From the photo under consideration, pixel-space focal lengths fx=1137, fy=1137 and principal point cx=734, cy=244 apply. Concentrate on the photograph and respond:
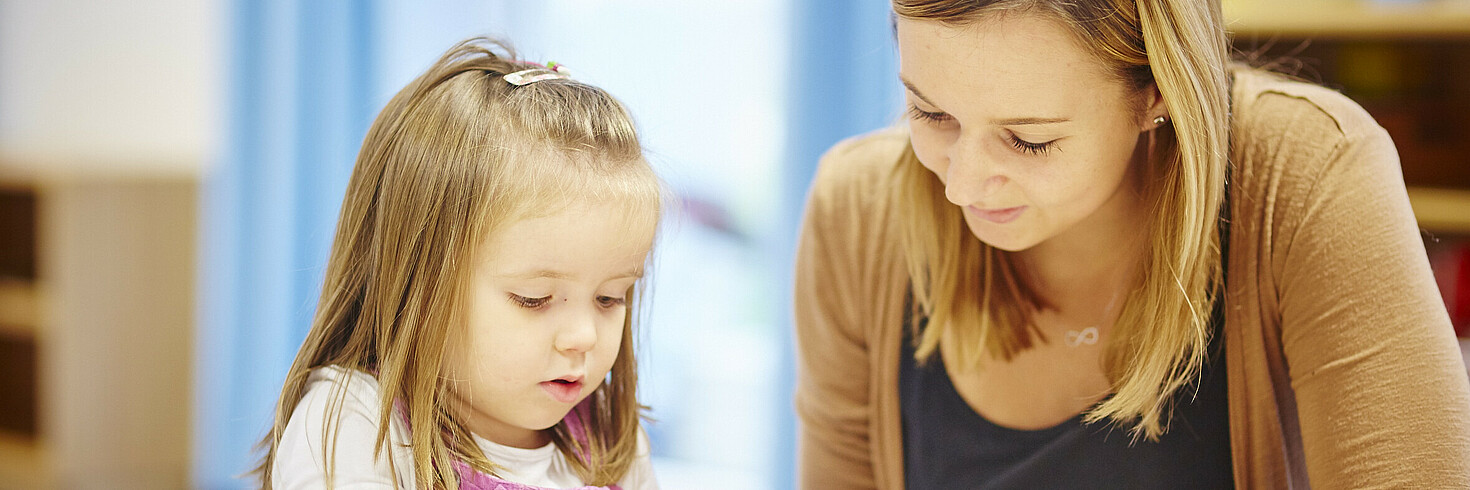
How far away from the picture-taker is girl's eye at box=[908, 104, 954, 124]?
95 centimetres

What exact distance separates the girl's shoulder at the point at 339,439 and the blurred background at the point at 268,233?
1477mm

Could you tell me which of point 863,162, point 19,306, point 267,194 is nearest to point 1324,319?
point 863,162

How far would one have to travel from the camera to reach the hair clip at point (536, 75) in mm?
900

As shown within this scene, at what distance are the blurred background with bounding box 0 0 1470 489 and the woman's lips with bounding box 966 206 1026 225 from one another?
1.31 m

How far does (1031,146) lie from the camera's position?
0.92 m

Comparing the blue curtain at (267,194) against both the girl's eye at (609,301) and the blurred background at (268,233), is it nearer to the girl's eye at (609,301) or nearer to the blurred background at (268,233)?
the blurred background at (268,233)

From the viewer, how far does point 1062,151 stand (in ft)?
3.00

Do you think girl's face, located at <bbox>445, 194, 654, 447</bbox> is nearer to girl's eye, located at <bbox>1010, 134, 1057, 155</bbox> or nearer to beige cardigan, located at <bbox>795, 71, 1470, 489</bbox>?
girl's eye, located at <bbox>1010, 134, 1057, 155</bbox>

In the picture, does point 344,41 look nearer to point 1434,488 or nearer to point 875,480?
point 875,480

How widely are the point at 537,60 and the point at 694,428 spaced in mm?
1956

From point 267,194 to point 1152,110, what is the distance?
2385mm

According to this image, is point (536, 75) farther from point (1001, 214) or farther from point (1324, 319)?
point (1324, 319)

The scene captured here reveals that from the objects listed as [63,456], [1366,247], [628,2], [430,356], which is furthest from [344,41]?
[1366,247]

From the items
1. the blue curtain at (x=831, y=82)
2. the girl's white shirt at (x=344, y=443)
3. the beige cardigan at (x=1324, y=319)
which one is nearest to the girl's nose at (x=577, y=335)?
the girl's white shirt at (x=344, y=443)
